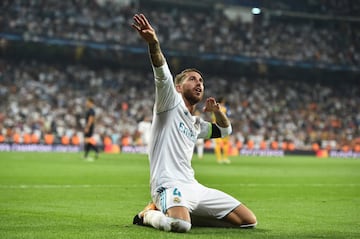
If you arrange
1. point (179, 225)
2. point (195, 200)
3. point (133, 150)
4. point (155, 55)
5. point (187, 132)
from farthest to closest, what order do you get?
point (133, 150) < point (187, 132) < point (195, 200) < point (179, 225) < point (155, 55)

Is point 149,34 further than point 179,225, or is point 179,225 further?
point 179,225

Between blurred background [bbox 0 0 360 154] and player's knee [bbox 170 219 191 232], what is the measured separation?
108 ft

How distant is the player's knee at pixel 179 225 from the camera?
7805mm

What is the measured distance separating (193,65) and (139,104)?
25.0 ft

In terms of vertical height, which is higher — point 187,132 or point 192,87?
point 192,87

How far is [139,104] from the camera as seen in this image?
159 feet

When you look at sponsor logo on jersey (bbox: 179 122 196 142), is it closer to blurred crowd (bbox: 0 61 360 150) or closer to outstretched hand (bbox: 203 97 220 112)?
outstretched hand (bbox: 203 97 220 112)

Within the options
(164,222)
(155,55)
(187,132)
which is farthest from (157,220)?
(155,55)

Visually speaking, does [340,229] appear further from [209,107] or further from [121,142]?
[121,142]

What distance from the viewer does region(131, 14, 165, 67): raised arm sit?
731 cm

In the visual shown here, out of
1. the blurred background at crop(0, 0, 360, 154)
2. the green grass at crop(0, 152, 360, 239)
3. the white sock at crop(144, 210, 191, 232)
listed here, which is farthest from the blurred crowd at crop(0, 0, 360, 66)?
the white sock at crop(144, 210, 191, 232)

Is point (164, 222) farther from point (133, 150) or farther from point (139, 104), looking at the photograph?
point (139, 104)

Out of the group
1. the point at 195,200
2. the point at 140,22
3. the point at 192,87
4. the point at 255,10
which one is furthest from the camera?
the point at 255,10

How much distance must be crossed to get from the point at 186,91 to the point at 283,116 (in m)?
45.4
